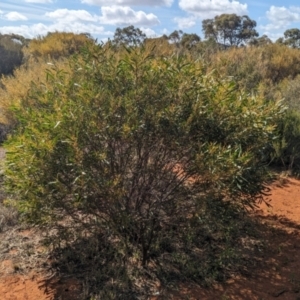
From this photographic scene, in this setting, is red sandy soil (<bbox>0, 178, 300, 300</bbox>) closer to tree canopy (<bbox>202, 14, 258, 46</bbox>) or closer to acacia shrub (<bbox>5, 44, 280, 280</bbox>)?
acacia shrub (<bbox>5, 44, 280, 280</bbox>)

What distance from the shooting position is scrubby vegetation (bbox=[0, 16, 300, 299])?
11.5 ft

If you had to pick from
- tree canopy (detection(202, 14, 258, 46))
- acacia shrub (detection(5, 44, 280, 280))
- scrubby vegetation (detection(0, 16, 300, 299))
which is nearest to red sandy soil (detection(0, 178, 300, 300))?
scrubby vegetation (detection(0, 16, 300, 299))

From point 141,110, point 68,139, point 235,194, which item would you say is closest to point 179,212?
point 235,194

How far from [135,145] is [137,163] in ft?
0.82

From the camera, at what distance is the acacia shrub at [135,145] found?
137 inches

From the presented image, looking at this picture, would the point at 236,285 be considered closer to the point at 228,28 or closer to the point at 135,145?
the point at 135,145

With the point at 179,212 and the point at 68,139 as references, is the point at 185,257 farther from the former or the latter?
the point at 68,139

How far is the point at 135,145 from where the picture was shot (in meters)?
3.86

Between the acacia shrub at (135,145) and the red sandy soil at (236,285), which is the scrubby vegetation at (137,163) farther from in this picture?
the red sandy soil at (236,285)

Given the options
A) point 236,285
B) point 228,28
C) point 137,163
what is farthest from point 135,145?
point 228,28

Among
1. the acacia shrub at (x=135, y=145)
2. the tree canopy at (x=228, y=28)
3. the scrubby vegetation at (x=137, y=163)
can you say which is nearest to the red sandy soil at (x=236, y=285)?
the scrubby vegetation at (x=137, y=163)

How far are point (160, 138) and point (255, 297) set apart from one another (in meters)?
1.77

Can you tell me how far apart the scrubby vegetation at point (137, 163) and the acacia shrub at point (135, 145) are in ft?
0.04

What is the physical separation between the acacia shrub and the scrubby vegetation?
0.04 feet
